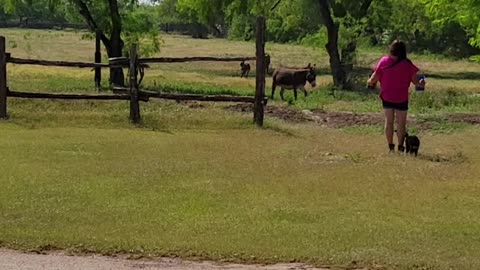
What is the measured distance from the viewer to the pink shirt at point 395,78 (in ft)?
42.1

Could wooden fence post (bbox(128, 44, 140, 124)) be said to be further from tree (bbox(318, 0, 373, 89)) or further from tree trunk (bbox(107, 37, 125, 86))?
tree (bbox(318, 0, 373, 89))

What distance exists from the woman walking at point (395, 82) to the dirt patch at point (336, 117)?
14.9 feet

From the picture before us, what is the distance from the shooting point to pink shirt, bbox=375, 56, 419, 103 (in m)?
12.8

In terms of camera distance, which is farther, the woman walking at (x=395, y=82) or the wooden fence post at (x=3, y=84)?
the wooden fence post at (x=3, y=84)

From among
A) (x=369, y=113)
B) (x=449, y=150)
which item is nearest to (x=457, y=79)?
(x=369, y=113)

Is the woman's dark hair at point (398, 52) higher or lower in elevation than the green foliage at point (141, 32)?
higher

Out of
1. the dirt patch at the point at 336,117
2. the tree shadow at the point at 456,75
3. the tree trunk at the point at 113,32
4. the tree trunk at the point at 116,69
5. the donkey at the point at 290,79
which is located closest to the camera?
the dirt patch at the point at 336,117

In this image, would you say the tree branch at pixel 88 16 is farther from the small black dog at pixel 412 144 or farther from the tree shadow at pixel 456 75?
the tree shadow at pixel 456 75

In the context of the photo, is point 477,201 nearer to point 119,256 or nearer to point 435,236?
point 435,236

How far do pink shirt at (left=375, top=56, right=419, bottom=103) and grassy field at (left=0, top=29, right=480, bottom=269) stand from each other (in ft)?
3.23

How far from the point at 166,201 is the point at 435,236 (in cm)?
303

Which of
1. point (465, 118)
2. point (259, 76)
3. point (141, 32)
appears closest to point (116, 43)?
point (141, 32)

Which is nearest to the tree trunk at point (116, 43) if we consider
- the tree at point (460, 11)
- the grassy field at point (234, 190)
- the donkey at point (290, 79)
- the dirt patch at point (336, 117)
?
the donkey at point (290, 79)

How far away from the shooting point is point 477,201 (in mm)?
9570
